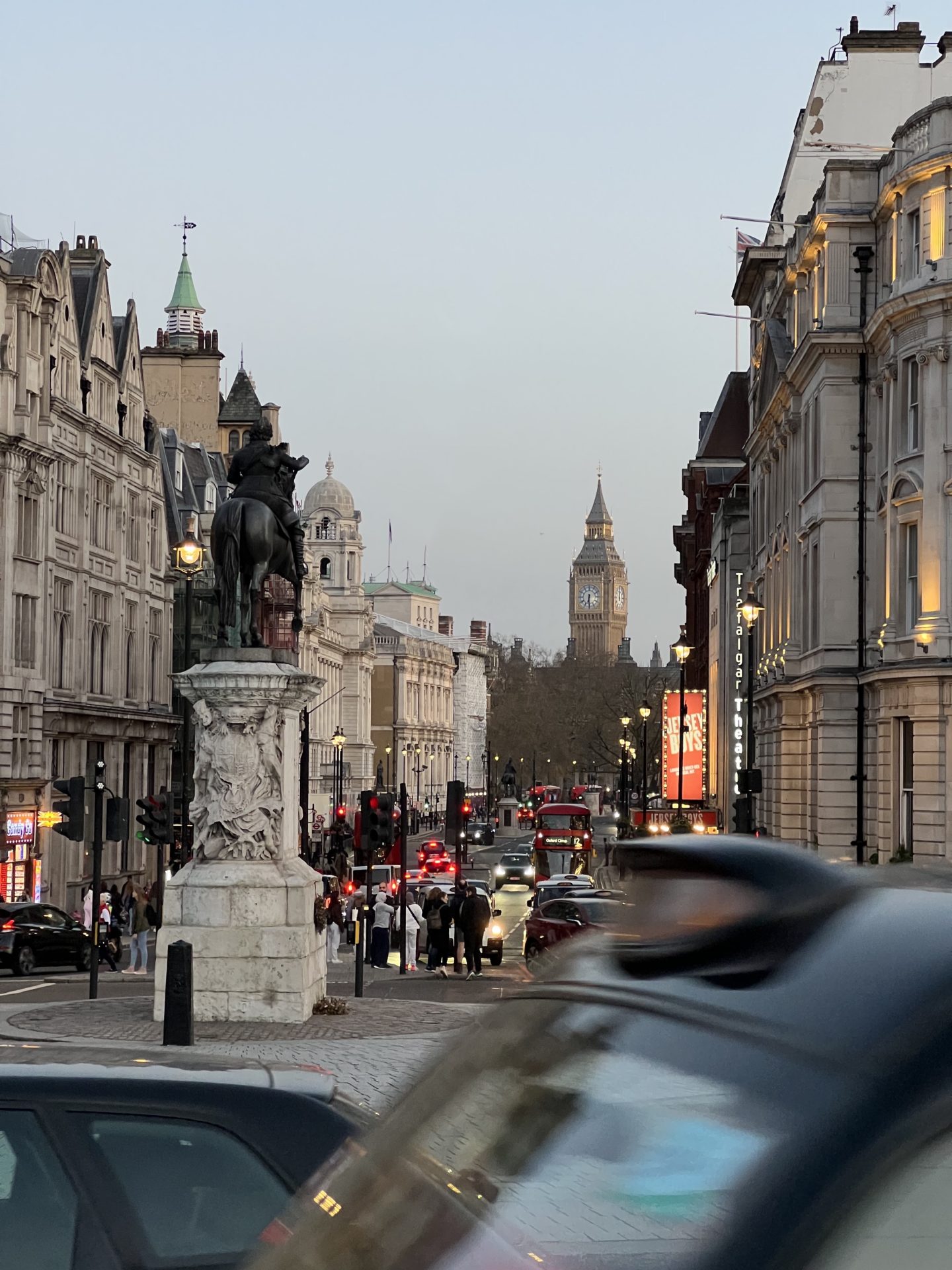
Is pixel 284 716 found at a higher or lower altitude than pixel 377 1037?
higher

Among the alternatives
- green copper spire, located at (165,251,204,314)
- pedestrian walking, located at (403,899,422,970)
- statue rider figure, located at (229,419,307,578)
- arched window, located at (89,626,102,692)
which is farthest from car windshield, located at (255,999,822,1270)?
green copper spire, located at (165,251,204,314)

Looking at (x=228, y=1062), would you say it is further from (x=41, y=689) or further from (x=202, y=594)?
(x=202, y=594)

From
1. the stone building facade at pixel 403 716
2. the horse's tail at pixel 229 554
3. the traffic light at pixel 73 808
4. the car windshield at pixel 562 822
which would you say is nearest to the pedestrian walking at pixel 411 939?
the traffic light at pixel 73 808

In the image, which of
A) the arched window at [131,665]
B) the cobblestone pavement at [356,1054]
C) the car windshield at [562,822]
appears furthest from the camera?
the car windshield at [562,822]

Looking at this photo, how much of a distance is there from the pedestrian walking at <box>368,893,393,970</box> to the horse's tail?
43.8ft

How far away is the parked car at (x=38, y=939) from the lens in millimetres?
36125

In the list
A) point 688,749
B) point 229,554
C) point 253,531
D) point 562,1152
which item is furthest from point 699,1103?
point 688,749

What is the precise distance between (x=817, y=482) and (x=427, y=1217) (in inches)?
1723

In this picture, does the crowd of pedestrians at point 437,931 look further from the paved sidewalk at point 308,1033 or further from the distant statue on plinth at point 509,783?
the distant statue on plinth at point 509,783

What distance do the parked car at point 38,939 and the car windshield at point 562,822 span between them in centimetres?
3582

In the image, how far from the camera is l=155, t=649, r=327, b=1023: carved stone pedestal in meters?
21.9

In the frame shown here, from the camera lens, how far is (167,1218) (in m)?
5.36

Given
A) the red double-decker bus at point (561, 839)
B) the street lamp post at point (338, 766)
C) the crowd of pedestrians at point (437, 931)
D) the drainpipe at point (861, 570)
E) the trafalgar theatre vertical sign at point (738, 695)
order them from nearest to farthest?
the crowd of pedestrians at point (437, 931) → the drainpipe at point (861, 570) → the trafalgar theatre vertical sign at point (738, 695) → the red double-decker bus at point (561, 839) → the street lamp post at point (338, 766)

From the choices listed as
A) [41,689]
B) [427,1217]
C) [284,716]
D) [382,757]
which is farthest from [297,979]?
[382,757]
